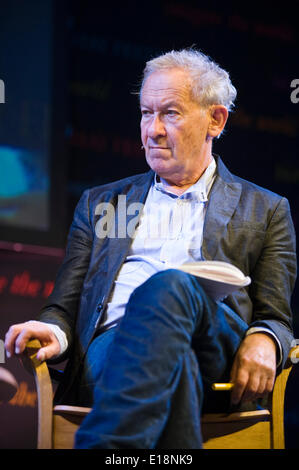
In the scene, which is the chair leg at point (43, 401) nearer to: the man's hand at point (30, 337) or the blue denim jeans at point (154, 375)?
the man's hand at point (30, 337)

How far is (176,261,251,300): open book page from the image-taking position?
1715 millimetres

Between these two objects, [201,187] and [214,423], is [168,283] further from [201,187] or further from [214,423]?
[201,187]

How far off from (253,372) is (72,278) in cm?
77

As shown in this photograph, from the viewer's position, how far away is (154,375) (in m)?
1.43

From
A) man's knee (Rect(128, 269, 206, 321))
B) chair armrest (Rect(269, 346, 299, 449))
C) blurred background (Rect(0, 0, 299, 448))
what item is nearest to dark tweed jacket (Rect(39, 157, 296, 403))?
chair armrest (Rect(269, 346, 299, 449))

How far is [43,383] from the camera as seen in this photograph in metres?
1.85

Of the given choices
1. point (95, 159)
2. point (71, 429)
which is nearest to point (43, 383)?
point (71, 429)

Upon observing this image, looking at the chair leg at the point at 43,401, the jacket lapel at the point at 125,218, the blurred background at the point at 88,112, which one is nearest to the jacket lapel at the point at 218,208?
the jacket lapel at the point at 125,218

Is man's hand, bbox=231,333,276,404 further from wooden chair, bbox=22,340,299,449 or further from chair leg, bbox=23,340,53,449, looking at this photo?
chair leg, bbox=23,340,53,449

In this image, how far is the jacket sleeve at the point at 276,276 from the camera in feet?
6.90

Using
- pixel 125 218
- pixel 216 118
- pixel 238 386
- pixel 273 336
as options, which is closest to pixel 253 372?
pixel 238 386

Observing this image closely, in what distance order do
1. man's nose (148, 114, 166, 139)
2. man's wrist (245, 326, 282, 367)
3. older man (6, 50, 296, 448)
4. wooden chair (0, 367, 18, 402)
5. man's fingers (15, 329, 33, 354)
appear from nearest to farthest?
1. older man (6, 50, 296, 448)
2. wooden chair (0, 367, 18, 402)
3. man's fingers (15, 329, 33, 354)
4. man's wrist (245, 326, 282, 367)
5. man's nose (148, 114, 166, 139)
